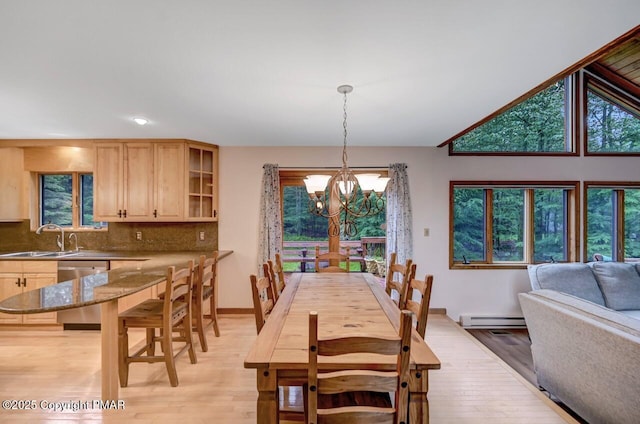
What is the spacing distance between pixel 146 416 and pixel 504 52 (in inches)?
130

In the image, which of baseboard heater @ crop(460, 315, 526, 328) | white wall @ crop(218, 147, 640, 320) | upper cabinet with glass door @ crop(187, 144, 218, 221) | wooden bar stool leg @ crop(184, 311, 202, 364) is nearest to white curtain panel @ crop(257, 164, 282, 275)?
white wall @ crop(218, 147, 640, 320)

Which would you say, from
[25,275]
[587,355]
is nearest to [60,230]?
[25,275]

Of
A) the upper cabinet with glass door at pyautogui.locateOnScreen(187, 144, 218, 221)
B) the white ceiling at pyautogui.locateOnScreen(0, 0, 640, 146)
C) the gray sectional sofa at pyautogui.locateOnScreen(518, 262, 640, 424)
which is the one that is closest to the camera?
the white ceiling at pyautogui.locateOnScreen(0, 0, 640, 146)

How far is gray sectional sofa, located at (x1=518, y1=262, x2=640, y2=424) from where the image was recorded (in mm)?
1531

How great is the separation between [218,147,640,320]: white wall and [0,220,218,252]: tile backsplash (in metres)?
0.33

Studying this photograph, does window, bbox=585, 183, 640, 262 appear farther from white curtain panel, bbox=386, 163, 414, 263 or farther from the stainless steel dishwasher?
the stainless steel dishwasher

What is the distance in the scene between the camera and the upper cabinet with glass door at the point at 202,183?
12.4ft

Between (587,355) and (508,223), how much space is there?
2.54 m

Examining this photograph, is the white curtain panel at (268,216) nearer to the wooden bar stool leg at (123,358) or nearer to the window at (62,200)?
the wooden bar stool leg at (123,358)

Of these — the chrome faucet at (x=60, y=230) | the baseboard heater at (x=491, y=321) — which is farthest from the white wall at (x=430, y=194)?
the chrome faucet at (x=60, y=230)

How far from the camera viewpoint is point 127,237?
3.95 metres

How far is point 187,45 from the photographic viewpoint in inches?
65.1

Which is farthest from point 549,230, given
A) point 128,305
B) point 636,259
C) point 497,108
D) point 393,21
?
point 128,305

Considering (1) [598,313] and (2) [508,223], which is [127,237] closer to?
(1) [598,313]
